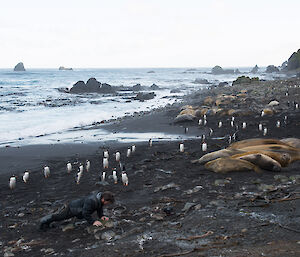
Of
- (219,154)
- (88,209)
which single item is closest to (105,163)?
(219,154)

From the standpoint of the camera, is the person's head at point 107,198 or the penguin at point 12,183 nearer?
the person's head at point 107,198

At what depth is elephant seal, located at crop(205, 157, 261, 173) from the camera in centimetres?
1085

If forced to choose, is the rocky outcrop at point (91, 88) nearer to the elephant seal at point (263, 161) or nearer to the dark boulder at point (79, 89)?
the dark boulder at point (79, 89)

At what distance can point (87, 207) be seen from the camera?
7395 mm

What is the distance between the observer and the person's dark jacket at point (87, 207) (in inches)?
291

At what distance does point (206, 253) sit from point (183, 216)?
2.05 metres

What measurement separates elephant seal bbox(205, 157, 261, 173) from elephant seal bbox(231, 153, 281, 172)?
7.1 inches

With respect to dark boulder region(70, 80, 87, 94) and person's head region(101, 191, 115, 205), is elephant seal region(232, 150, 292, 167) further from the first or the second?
dark boulder region(70, 80, 87, 94)

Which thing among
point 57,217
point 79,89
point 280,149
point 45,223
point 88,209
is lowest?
point 45,223

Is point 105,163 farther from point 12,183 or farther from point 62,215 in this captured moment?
point 62,215

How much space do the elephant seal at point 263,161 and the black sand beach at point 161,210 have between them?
0.76ft

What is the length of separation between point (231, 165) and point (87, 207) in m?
5.31

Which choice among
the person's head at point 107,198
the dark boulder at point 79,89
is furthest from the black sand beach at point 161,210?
the dark boulder at point 79,89

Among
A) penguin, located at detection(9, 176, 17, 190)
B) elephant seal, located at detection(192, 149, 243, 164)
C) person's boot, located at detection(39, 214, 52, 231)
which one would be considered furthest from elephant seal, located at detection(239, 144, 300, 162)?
penguin, located at detection(9, 176, 17, 190)
